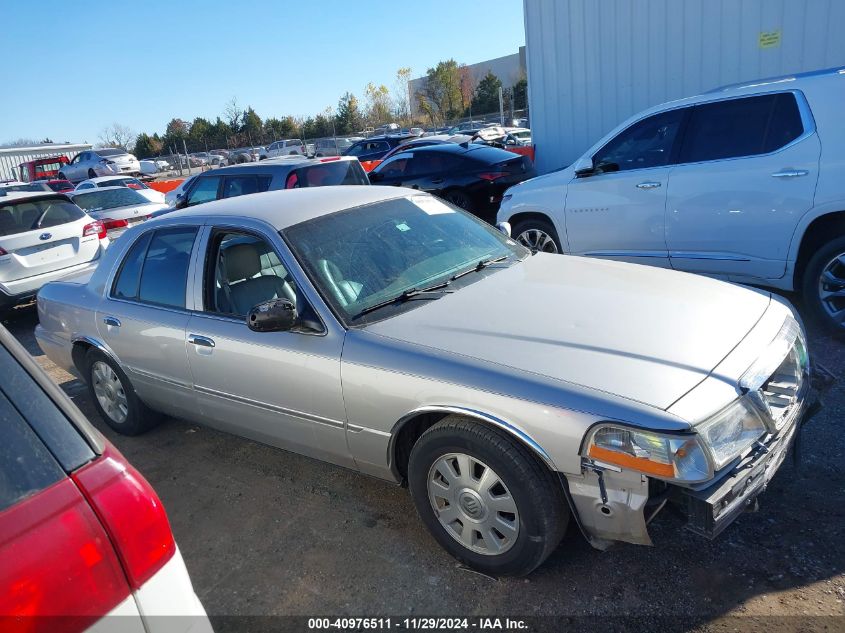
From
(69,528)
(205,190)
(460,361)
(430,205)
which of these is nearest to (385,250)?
(430,205)

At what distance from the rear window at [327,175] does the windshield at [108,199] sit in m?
4.64

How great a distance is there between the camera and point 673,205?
18.6 feet

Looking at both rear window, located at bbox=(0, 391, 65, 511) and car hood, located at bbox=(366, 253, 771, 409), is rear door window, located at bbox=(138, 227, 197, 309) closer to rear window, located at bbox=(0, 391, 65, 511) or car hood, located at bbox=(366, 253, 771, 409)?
car hood, located at bbox=(366, 253, 771, 409)

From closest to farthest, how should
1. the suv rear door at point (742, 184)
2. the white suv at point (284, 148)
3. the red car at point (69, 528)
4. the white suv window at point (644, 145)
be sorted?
1. the red car at point (69, 528)
2. the suv rear door at point (742, 184)
3. the white suv window at point (644, 145)
4. the white suv at point (284, 148)

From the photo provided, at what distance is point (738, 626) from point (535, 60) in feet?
33.8

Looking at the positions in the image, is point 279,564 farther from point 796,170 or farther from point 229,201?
point 796,170

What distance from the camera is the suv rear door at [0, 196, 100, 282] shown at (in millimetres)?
7829

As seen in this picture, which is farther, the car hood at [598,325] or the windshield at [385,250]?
the windshield at [385,250]

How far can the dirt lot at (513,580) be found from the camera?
2.54m

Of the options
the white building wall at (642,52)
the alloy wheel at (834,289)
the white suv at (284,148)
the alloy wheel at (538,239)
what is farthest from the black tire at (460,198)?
the white suv at (284,148)

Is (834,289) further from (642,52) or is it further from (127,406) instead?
(642,52)

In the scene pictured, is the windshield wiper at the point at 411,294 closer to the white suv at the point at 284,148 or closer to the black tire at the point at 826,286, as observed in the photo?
the black tire at the point at 826,286

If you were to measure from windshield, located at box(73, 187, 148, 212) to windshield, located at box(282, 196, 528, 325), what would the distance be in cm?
936

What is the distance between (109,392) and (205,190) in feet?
17.6
